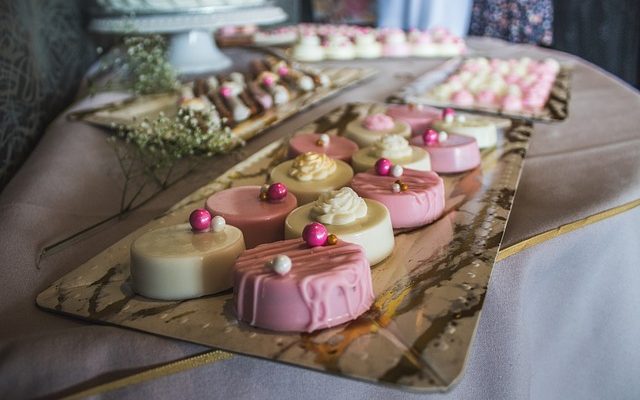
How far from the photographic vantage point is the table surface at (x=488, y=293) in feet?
2.39

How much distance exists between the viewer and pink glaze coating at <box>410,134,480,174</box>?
1.30 m

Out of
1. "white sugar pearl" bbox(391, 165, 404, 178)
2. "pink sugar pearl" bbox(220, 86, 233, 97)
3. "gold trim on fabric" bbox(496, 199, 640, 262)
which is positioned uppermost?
"pink sugar pearl" bbox(220, 86, 233, 97)

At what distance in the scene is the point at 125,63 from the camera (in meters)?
2.07

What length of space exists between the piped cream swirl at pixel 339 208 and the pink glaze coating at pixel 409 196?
10 cm

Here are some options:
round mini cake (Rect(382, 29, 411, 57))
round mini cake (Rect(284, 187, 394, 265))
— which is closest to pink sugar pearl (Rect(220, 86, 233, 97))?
round mini cake (Rect(284, 187, 394, 265))

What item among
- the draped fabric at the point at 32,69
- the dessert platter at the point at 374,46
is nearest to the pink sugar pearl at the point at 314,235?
the draped fabric at the point at 32,69

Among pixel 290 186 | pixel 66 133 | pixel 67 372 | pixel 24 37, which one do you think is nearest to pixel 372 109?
pixel 290 186

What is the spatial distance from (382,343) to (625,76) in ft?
Result: 11.9

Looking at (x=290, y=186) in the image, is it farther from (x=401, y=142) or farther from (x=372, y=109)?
→ (x=372, y=109)

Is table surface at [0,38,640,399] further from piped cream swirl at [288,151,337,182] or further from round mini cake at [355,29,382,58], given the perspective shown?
round mini cake at [355,29,382,58]

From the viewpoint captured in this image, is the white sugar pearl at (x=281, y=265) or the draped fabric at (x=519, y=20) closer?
the white sugar pearl at (x=281, y=265)

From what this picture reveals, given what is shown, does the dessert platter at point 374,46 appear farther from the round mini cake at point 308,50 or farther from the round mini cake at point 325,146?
the round mini cake at point 325,146

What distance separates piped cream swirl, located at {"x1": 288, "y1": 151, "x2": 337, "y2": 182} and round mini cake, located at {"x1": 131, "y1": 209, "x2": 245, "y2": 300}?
0.95 feet

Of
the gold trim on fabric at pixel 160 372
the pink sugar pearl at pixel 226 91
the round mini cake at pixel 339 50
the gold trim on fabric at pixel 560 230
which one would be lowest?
the gold trim on fabric at pixel 160 372
